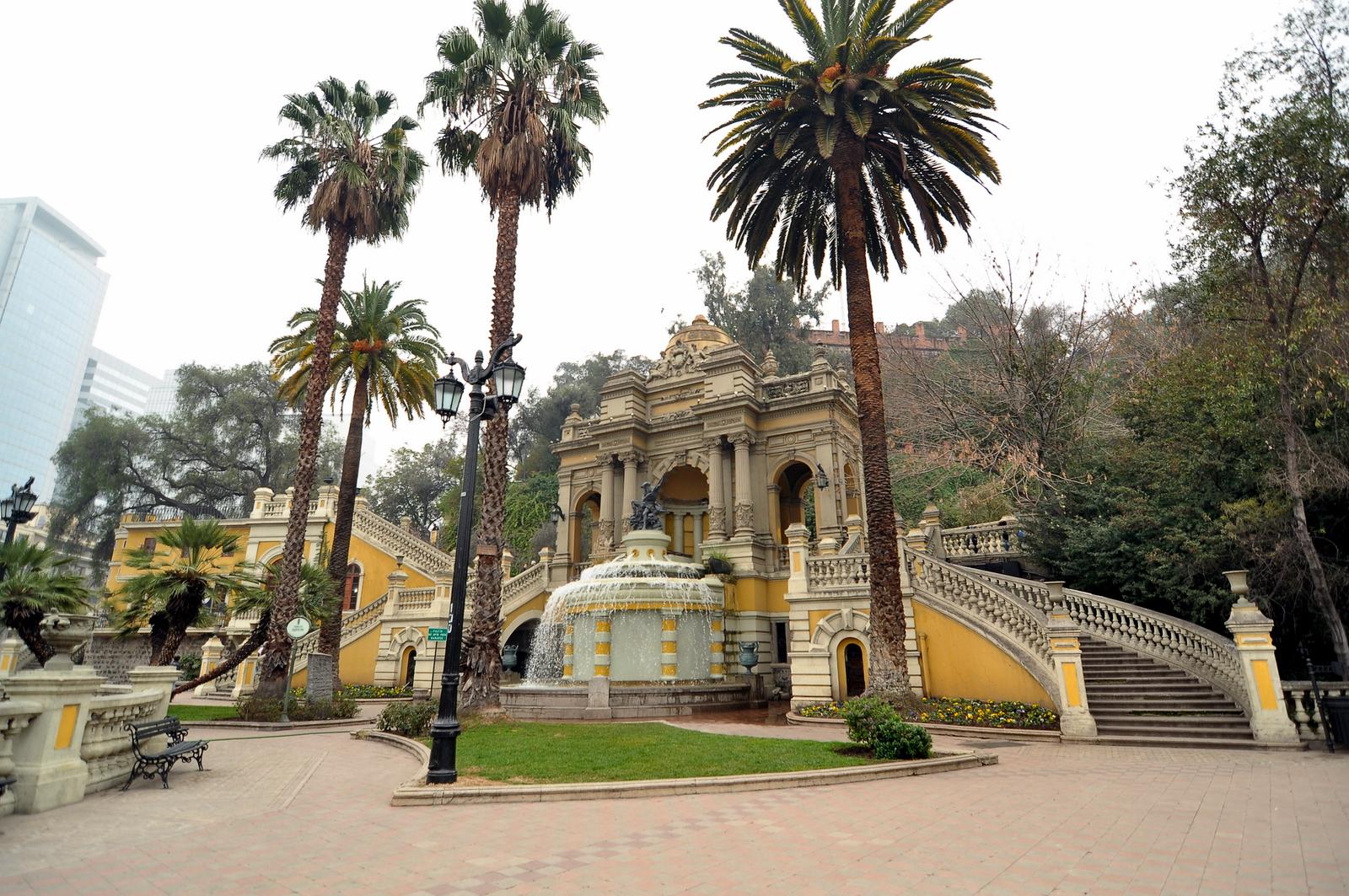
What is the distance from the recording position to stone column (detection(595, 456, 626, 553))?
3053cm

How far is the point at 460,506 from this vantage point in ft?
31.9

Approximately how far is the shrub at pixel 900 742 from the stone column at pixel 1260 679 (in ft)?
21.6

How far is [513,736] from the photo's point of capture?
13.2 meters

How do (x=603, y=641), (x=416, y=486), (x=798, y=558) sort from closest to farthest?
(x=798, y=558), (x=603, y=641), (x=416, y=486)

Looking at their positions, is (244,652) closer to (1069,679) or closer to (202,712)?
(202,712)

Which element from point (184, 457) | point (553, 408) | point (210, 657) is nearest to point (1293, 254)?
point (210, 657)

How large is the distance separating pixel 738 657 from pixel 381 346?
18.1 meters

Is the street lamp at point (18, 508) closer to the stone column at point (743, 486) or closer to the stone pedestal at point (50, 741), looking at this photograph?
the stone pedestal at point (50, 741)

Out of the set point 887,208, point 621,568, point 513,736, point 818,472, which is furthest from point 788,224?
point 513,736

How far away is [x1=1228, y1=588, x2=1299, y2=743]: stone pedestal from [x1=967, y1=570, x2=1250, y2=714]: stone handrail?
0.46 metres

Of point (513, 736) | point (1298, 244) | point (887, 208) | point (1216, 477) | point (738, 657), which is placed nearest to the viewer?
point (513, 736)

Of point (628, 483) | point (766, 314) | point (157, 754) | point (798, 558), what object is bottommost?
point (157, 754)

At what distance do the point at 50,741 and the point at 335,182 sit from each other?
18290 mm

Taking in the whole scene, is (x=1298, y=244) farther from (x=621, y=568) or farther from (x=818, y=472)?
(x=621, y=568)
